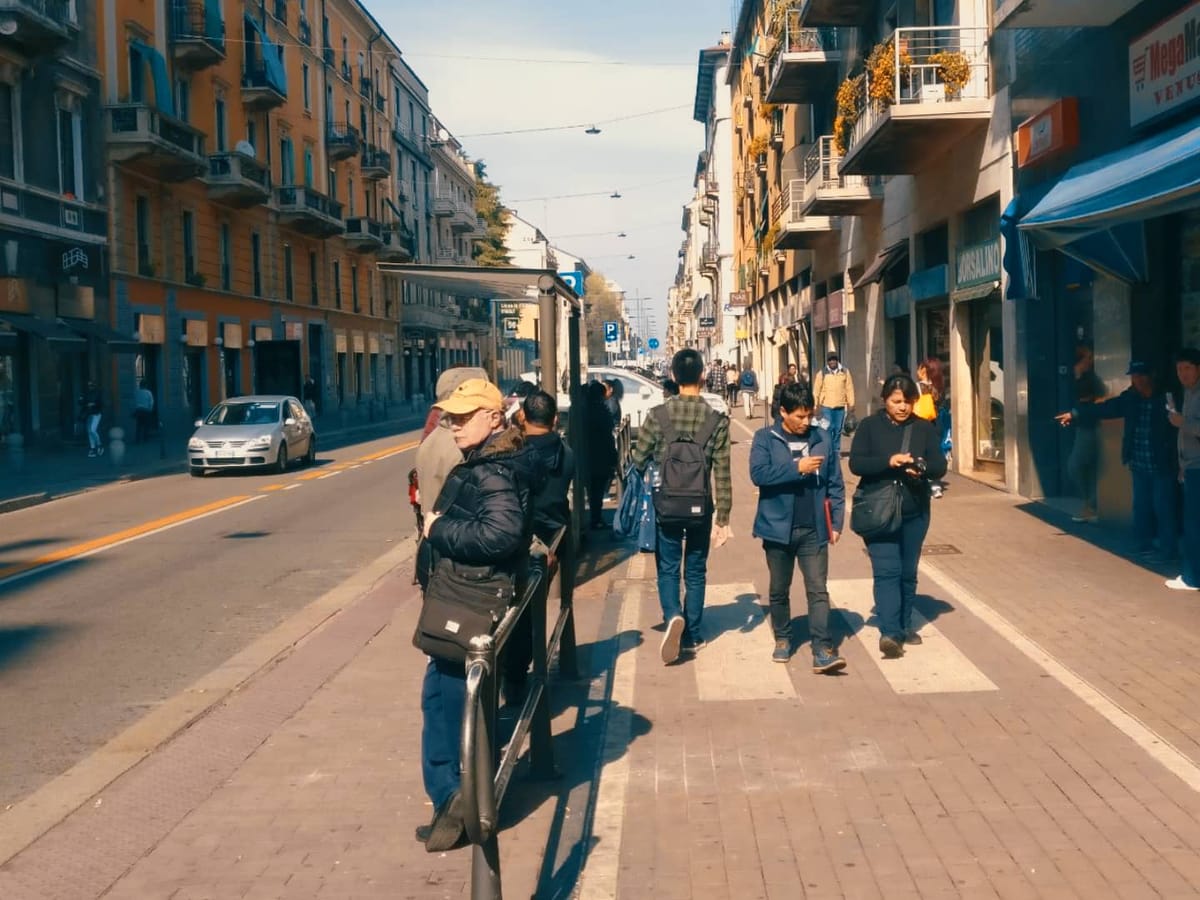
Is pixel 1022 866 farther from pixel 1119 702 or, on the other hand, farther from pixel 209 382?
pixel 209 382

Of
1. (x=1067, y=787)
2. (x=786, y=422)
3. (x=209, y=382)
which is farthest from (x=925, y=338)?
(x=209, y=382)

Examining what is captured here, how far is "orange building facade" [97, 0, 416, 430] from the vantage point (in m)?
33.8

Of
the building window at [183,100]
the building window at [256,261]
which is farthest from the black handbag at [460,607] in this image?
the building window at [256,261]

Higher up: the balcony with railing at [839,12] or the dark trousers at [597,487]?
the balcony with railing at [839,12]

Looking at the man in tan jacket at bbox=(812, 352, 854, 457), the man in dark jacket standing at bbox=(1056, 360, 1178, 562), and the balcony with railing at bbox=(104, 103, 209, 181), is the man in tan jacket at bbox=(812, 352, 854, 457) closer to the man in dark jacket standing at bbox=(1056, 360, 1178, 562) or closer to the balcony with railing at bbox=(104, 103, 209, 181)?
the man in dark jacket standing at bbox=(1056, 360, 1178, 562)

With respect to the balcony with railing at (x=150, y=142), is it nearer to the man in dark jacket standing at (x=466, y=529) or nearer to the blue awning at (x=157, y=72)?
the blue awning at (x=157, y=72)

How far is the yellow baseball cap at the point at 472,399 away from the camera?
16.2 feet

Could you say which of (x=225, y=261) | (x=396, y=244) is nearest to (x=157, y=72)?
(x=225, y=261)

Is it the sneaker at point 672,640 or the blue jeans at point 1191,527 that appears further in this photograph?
the blue jeans at point 1191,527

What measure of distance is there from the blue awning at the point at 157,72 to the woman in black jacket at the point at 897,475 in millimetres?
30643

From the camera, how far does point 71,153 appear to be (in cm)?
3089

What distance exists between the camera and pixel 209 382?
39469 mm

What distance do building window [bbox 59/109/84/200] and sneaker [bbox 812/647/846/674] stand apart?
2755cm

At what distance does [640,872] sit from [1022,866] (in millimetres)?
1316
